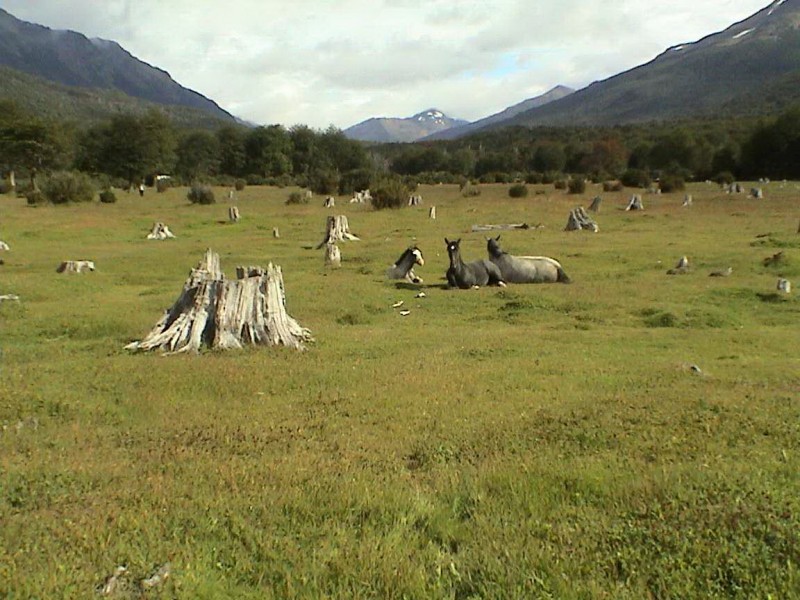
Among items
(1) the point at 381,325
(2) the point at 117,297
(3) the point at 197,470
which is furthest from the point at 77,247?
(3) the point at 197,470

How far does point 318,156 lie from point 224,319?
8541cm

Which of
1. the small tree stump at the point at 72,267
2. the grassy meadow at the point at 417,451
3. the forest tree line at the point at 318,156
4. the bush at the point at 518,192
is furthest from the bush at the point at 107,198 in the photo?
the grassy meadow at the point at 417,451

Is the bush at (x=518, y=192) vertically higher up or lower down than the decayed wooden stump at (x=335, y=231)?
higher up

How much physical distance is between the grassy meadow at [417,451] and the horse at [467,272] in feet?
6.59

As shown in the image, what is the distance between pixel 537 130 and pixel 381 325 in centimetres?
15427

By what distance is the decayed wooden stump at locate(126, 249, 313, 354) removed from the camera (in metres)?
10.5

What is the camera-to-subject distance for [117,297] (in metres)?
15.8

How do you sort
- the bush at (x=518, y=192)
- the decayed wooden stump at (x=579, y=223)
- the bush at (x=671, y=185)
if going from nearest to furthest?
the decayed wooden stump at (x=579, y=223) → the bush at (x=518, y=192) → the bush at (x=671, y=185)

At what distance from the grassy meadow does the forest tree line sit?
43820 millimetres

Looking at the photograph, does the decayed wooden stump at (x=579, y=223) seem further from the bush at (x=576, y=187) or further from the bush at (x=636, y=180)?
the bush at (x=636, y=180)

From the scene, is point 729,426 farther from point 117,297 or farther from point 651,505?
point 117,297

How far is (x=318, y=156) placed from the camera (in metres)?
93.2

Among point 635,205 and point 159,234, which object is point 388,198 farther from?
point 159,234

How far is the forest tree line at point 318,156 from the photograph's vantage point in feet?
201
